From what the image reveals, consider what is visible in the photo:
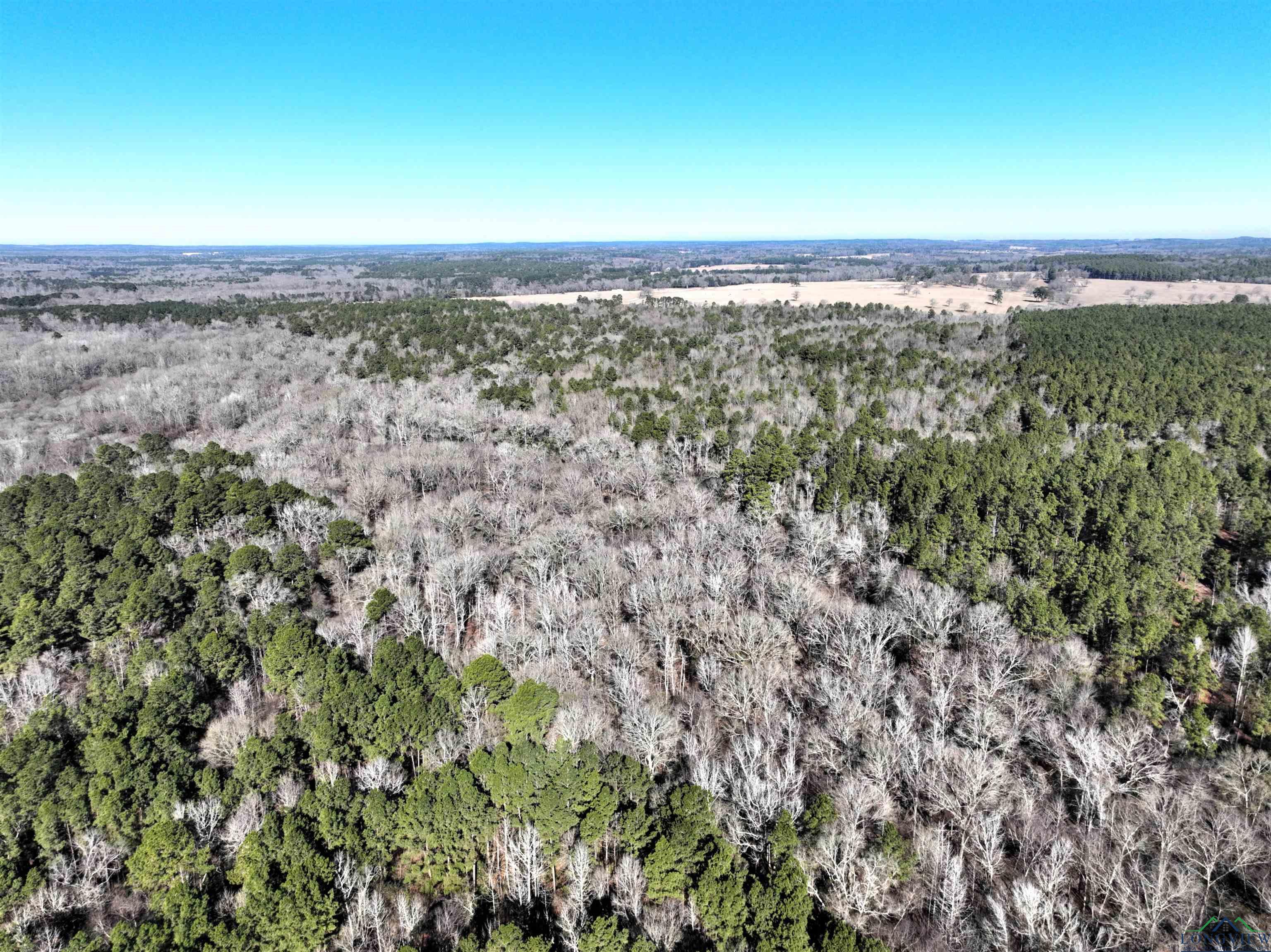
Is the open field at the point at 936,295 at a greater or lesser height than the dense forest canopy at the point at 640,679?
greater

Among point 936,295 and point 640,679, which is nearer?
point 640,679

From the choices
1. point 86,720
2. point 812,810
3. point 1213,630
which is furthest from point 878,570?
point 86,720

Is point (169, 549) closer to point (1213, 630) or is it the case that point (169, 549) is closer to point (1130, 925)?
point (1130, 925)

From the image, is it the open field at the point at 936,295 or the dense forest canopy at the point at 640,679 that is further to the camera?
the open field at the point at 936,295

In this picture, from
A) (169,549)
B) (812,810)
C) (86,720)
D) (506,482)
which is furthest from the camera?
(506,482)
